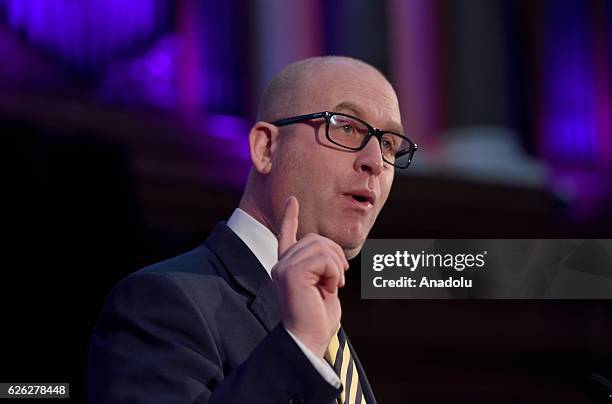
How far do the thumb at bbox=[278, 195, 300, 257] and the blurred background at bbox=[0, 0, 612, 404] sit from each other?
2.49 metres

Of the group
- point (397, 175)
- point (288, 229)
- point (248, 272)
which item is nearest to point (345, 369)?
point (248, 272)

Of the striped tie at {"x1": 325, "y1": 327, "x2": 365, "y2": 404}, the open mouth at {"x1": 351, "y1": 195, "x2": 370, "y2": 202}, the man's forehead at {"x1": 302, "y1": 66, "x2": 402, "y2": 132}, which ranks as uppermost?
the man's forehead at {"x1": 302, "y1": 66, "x2": 402, "y2": 132}

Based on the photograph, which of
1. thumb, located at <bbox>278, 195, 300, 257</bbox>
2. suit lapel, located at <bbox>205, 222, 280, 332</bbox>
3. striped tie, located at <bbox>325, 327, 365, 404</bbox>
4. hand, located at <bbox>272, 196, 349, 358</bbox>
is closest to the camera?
hand, located at <bbox>272, 196, 349, 358</bbox>

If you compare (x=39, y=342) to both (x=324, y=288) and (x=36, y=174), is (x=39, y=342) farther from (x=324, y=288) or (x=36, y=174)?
(x=324, y=288)

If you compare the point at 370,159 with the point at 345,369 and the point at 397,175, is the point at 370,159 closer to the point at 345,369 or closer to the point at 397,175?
the point at 345,369

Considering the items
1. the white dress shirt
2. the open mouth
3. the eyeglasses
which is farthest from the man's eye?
the white dress shirt

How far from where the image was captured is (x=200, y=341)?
1.56 metres

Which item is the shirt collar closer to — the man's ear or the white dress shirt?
the white dress shirt

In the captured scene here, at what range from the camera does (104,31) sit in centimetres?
554

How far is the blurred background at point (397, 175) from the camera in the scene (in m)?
4.20

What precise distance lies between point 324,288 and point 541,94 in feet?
20.6

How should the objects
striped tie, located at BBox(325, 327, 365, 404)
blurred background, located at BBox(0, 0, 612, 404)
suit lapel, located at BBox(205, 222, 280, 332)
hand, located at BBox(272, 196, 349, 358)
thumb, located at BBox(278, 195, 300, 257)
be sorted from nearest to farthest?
hand, located at BBox(272, 196, 349, 358), thumb, located at BBox(278, 195, 300, 257), suit lapel, located at BBox(205, 222, 280, 332), striped tie, located at BBox(325, 327, 365, 404), blurred background, located at BBox(0, 0, 612, 404)

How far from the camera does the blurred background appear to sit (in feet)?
13.8

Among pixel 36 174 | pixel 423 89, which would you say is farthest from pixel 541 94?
pixel 36 174
